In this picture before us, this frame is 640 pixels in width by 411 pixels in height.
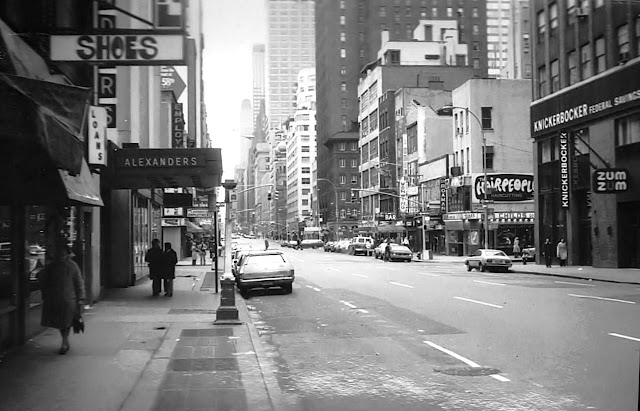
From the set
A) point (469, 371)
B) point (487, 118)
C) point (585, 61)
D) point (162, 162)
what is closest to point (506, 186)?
point (487, 118)

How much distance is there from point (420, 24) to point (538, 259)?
65.1 m

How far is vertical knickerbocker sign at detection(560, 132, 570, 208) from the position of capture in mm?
40312

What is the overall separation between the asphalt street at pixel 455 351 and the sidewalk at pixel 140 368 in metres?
0.61

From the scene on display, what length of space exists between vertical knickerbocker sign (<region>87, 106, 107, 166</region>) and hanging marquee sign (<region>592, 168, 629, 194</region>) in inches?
986

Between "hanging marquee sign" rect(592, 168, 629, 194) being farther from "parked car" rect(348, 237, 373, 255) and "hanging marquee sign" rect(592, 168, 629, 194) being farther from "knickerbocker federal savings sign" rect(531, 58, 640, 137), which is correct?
"parked car" rect(348, 237, 373, 255)

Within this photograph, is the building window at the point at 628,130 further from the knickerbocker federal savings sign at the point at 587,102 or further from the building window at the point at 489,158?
the building window at the point at 489,158

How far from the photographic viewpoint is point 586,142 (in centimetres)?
3962

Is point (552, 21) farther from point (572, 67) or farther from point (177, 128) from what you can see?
point (177, 128)

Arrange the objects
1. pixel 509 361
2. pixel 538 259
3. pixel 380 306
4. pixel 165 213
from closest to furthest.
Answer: pixel 509 361
pixel 380 306
pixel 165 213
pixel 538 259

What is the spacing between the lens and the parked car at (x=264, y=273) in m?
24.9

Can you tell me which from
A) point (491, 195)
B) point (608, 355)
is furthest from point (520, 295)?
point (491, 195)

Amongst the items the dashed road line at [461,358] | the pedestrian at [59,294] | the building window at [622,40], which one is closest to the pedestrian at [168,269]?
the pedestrian at [59,294]

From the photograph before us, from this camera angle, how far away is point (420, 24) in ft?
342

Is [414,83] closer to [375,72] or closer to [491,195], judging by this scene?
[375,72]
